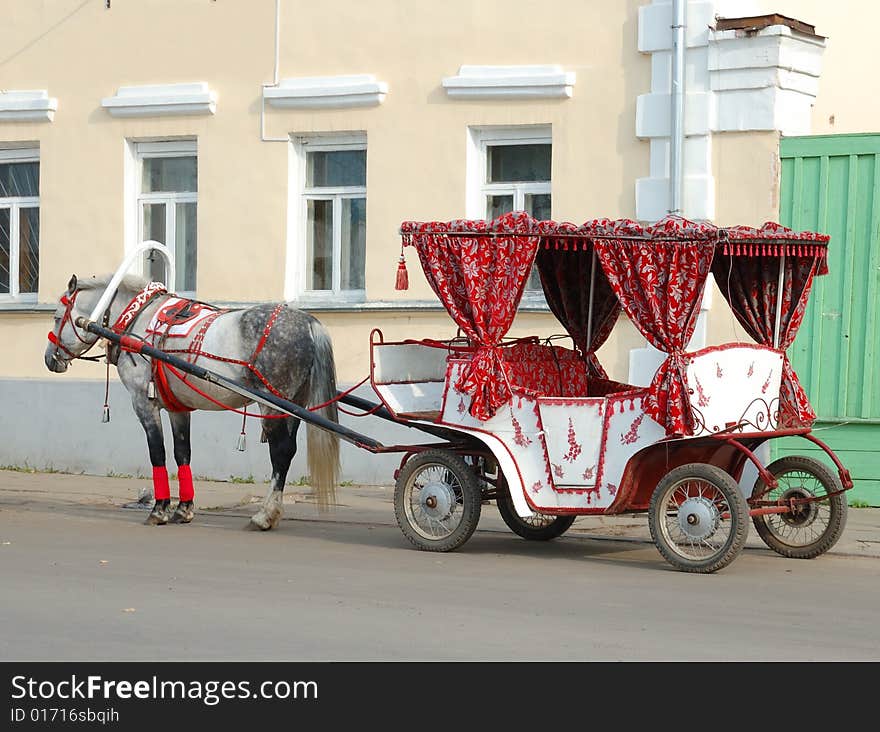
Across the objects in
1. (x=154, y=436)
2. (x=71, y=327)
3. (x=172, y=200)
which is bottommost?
(x=154, y=436)

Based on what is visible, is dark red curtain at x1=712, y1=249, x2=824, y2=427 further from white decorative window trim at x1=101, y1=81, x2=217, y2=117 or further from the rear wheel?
white decorative window trim at x1=101, y1=81, x2=217, y2=117

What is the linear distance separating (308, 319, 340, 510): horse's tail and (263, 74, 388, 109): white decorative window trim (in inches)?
168

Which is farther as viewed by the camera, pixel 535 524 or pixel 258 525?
pixel 258 525

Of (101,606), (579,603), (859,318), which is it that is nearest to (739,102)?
(859,318)

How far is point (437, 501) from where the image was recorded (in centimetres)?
1098

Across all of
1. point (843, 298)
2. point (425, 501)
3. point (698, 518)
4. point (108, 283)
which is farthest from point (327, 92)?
point (698, 518)

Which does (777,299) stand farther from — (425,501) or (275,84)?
(275,84)

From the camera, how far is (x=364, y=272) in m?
16.3

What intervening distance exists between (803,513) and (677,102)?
4.76 m

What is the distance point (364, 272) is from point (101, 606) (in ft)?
26.0

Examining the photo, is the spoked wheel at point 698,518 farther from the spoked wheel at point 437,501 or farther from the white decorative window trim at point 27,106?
the white decorative window trim at point 27,106

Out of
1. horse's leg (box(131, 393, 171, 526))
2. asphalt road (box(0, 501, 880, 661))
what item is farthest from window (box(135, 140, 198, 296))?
asphalt road (box(0, 501, 880, 661))

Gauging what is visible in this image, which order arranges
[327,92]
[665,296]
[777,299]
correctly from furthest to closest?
[327,92] < [777,299] < [665,296]
